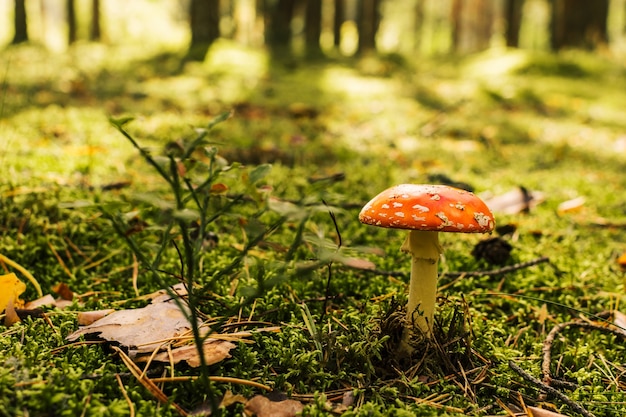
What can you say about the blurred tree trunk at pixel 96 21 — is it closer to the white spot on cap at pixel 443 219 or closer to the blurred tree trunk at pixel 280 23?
the blurred tree trunk at pixel 280 23

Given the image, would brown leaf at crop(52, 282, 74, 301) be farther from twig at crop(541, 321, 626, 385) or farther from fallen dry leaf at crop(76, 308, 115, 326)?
twig at crop(541, 321, 626, 385)

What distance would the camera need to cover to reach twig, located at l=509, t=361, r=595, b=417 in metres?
1.67

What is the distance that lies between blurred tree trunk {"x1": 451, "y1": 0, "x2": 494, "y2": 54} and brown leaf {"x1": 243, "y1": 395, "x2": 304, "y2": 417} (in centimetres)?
2752

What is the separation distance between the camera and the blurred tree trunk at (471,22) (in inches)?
1125

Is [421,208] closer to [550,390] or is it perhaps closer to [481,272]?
[550,390]

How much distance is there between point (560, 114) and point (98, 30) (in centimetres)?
1636

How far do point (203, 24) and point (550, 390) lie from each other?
1067cm

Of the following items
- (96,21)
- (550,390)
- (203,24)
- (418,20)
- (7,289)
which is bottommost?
A: (550,390)

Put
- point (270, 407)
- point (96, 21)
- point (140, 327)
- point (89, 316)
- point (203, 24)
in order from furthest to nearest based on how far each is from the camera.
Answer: point (96, 21), point (203, 24), point (89, 316), point (140, 327), point (270, 407)

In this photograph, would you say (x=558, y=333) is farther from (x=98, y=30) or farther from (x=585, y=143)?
(x=98, y=30)

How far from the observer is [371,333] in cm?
189

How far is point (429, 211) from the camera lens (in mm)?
1639

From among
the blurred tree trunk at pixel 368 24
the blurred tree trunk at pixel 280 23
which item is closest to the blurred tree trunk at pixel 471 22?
the blurred tree trunk at pixel 368 24

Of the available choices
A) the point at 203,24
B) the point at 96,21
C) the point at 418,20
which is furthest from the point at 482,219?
the point at 418,20
